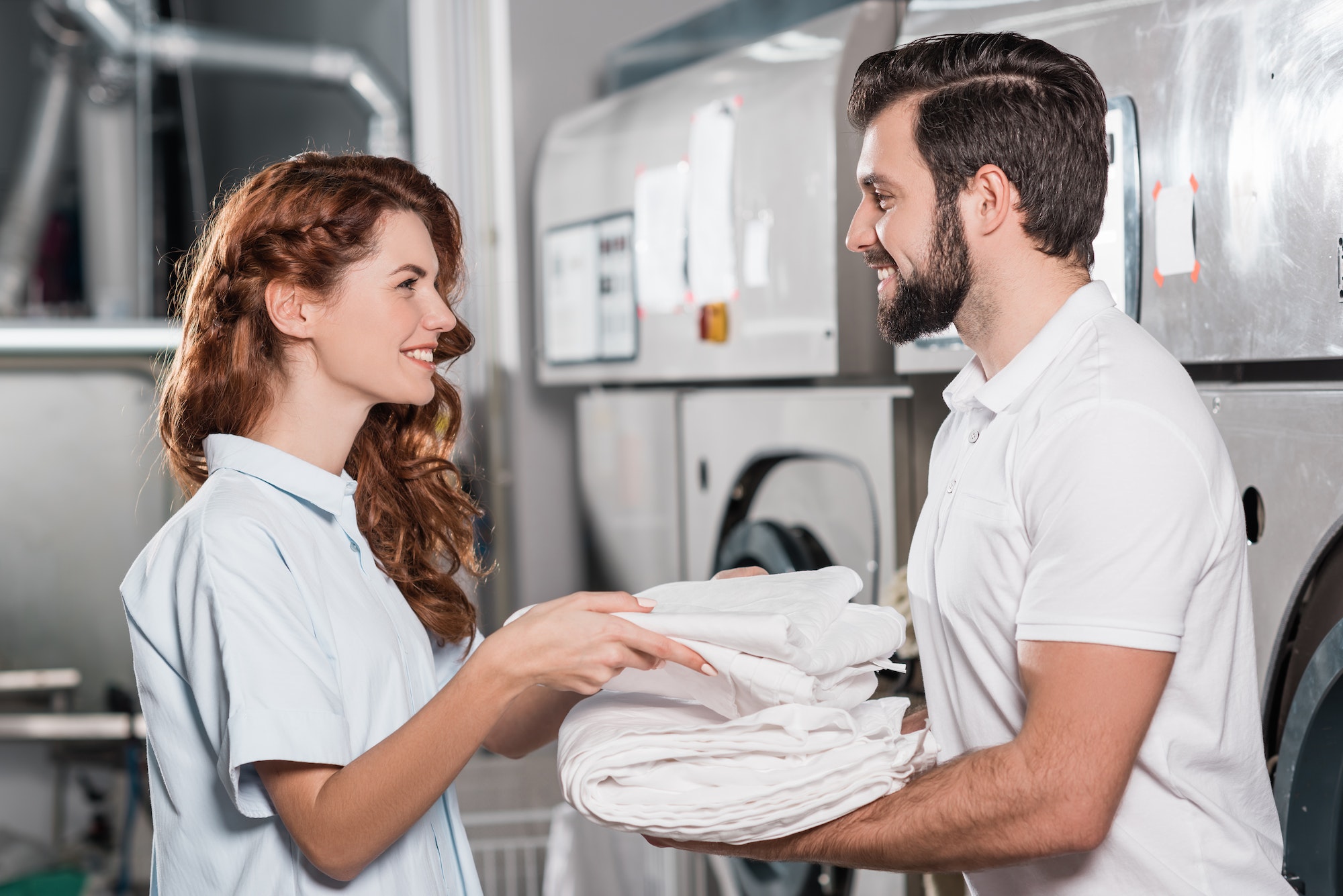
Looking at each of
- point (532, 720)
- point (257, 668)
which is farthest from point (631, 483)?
point (257, 668)

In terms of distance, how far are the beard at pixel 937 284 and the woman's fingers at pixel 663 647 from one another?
0.41 metres

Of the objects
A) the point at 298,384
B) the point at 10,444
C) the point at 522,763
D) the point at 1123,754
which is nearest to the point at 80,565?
the point at 10,444

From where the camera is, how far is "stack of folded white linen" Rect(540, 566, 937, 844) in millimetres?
997

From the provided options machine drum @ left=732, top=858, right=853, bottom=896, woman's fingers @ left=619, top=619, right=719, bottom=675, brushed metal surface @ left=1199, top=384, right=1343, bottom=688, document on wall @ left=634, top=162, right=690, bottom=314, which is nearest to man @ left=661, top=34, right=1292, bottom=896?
woman's fingers @ left=619, top=619, right=719, bottom=675

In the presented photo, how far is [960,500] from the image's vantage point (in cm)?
111

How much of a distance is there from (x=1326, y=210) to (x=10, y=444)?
331 centimetres

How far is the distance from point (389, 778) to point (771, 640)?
0.35m

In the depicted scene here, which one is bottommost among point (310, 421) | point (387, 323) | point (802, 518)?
point (802, 518)

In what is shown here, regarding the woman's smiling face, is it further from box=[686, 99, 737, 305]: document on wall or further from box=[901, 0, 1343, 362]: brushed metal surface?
box=[686, 99, 737, 305]: document on wall

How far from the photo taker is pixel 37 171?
11.8ft

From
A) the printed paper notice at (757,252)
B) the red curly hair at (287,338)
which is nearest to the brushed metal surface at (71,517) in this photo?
the printed paper notice at (757,252)

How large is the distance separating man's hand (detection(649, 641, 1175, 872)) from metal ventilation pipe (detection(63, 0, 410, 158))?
3.28m

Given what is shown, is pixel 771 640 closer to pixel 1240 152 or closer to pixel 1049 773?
pixel 1049 773

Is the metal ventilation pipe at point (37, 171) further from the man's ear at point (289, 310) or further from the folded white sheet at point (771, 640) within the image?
the folded white sheet at point (771, 640)
